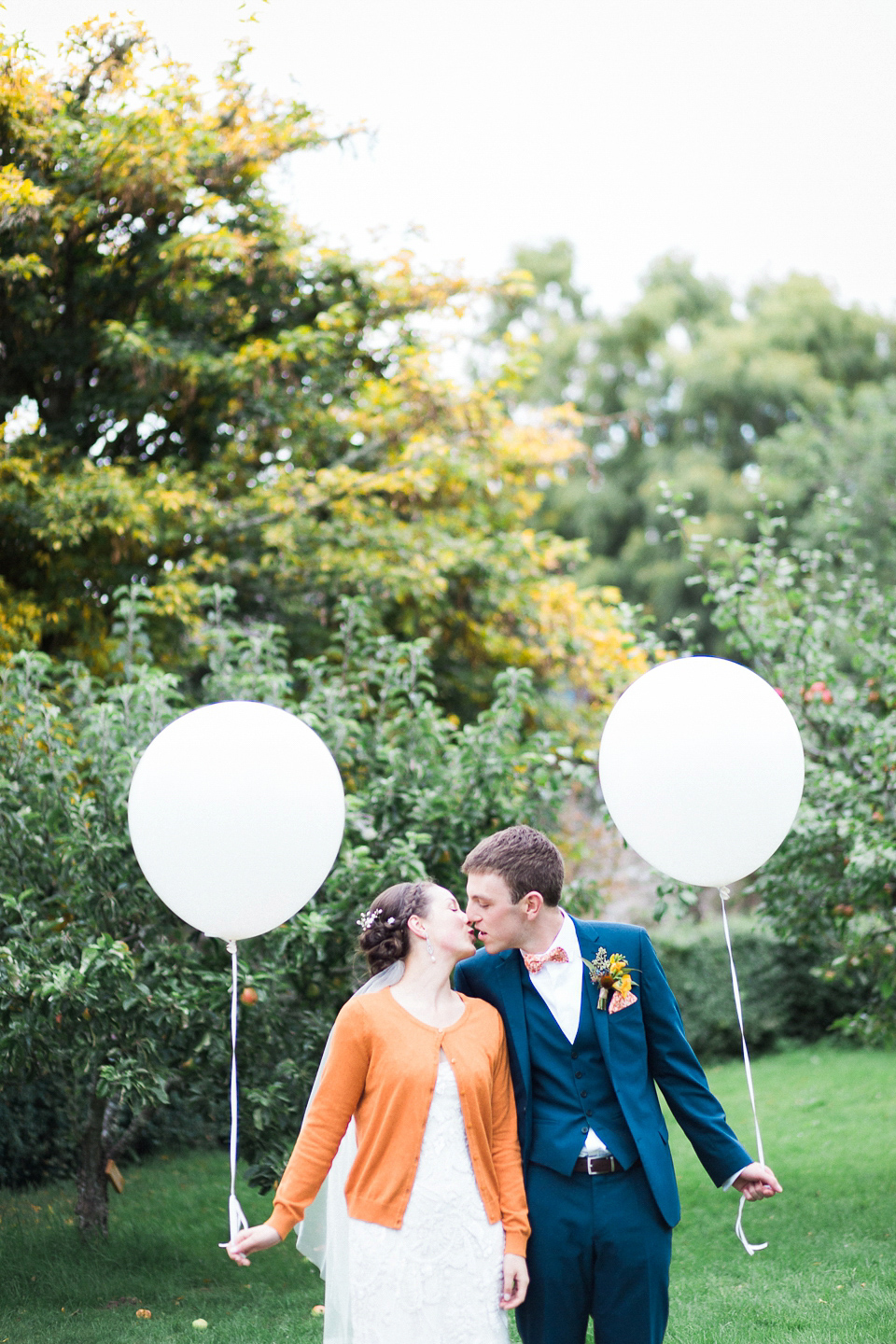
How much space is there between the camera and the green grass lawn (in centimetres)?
444

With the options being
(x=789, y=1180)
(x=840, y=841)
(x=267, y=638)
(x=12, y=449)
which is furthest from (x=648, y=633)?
(x=12, y=449)

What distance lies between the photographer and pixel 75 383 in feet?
26.3

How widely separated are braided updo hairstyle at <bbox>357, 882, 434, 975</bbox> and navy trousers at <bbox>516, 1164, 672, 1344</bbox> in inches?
23.2

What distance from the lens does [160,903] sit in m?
4.67

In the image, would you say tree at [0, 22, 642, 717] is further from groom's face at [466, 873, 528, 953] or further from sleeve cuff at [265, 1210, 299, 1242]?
sleeve cuff at [265, 1210, 299, 1242]

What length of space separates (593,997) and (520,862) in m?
0.37

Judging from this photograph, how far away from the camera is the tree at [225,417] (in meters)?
6.98

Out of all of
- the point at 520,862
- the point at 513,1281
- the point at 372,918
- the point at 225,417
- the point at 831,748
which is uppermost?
the point at 225,417

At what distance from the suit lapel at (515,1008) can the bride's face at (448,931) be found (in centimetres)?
11

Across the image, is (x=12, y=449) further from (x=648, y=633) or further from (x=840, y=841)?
(x=840, y=841)

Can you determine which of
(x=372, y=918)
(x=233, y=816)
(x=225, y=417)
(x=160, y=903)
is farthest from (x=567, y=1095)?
(x=225, y=417)

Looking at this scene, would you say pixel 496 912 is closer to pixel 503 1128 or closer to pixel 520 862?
pixel 520 862

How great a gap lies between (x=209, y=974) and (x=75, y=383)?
201 inches

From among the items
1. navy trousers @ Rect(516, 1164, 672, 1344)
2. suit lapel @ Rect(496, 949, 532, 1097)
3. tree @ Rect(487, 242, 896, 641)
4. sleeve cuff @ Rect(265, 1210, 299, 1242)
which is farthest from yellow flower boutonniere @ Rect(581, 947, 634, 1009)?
tree @ Rect(487, 242, 896, 641)
